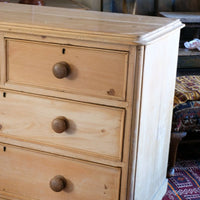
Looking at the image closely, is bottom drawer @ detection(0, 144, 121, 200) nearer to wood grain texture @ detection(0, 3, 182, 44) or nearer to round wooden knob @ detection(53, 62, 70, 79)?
round wooden knob @ detection(53, 62, 70, 79)

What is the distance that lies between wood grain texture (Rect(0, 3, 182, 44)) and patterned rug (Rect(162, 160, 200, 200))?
0.91m

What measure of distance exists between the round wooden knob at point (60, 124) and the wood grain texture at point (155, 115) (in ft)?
0.93

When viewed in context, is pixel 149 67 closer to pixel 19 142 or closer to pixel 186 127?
pixel 19 142

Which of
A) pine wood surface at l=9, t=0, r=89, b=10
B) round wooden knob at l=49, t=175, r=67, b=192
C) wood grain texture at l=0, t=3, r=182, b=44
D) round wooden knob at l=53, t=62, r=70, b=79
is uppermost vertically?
wood grain texture at l=0, t=3, r=182, b=44

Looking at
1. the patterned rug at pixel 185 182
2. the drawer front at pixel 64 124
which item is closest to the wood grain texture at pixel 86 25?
the drawer front at pixel 64 124

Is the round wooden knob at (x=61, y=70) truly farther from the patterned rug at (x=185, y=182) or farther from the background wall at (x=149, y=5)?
the background wall at (x=149, y=5)

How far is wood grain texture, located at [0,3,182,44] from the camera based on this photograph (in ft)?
4.96

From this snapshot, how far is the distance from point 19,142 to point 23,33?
45 cm

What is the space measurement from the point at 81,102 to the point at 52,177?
1.17 feet

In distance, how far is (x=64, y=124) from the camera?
5.50 ft

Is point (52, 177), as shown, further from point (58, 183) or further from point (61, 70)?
point (61, 70)

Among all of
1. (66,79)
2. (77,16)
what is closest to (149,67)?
(66,79)

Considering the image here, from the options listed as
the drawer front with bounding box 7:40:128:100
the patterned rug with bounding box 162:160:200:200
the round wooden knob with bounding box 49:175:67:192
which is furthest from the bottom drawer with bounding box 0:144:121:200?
the patterned rug with bounding box 162:160:200:200

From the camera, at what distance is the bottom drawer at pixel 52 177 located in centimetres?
171
